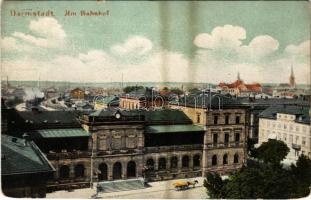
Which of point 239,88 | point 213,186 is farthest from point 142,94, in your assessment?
point 213,186

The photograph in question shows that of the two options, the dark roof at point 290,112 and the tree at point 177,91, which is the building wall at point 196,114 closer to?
the tree at point 177,91

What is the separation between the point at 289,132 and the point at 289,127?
64 mm

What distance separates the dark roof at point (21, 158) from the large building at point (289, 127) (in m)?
2.60

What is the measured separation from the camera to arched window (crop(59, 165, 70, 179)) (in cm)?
534

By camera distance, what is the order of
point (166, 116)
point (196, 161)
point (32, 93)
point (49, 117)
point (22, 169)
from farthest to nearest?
1. point (196, 161)
2. point (166, 116)
3. point (49, 117)
4. point (32, 93)
5. point (22, 169)

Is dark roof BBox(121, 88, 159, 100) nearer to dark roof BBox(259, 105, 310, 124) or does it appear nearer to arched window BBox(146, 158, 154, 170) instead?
arched window BBox(146, 158, 154, 170)

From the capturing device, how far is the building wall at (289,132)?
5465mm

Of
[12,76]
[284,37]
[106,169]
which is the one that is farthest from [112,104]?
[284,37]

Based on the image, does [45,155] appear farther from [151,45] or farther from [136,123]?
[151,45]

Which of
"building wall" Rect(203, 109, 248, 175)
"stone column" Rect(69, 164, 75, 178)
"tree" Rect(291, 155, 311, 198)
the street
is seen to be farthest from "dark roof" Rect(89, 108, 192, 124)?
"tree" Rect(291, 155, 311, 198)

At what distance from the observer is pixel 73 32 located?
512cm

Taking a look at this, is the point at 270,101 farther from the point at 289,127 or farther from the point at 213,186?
the point at 213,186

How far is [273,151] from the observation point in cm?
558

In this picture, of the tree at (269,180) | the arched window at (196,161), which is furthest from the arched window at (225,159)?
the arched window at (196,161)
